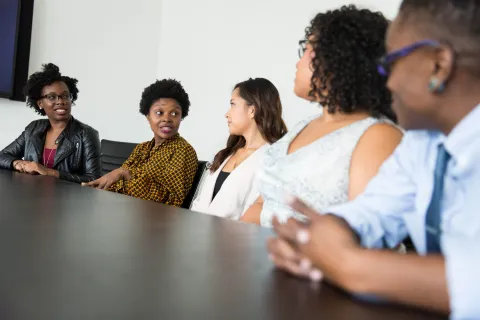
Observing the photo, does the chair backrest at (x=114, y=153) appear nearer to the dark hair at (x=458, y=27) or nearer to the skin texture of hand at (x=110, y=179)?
the skin texture of hand at (x=110, y=179)

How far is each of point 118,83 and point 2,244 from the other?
168 inches

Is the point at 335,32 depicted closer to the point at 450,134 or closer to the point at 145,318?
the point at 450,134

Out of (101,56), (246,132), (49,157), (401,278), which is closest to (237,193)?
(246,132)

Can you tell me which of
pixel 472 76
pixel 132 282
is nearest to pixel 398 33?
pixel 472 76

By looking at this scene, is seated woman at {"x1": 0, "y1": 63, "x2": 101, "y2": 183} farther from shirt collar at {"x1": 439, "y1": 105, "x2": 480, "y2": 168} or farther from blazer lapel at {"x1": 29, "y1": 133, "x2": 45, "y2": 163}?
shirt collar at {"x1": 439, "y1": 105, "x2": 480, "y2": 168}

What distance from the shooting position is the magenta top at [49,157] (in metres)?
2.90

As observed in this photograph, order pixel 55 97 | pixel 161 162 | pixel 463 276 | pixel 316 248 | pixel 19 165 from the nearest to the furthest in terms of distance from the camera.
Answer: pixel 463 276, pixel 316 248, pixel 19 165, pixel 161 162, pixel 55 97

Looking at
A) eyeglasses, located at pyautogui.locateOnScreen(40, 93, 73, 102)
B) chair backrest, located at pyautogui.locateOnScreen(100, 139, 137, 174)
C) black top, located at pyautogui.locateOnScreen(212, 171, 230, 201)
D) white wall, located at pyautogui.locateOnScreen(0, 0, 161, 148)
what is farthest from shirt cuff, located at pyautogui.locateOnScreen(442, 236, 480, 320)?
white wall, located at pyautogui.locateOnScreen(0, 0, 161, 148)

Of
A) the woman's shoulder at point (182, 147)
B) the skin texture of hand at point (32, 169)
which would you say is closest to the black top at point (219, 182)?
the woman's shoulder at point (182, 147)

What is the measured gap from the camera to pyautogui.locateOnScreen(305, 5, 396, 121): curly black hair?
1145 millimetres

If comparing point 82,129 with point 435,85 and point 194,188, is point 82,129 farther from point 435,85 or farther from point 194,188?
point 435,85

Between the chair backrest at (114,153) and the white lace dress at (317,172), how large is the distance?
1.84m

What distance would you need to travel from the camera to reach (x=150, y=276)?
528 mm

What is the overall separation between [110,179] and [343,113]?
139 cm
